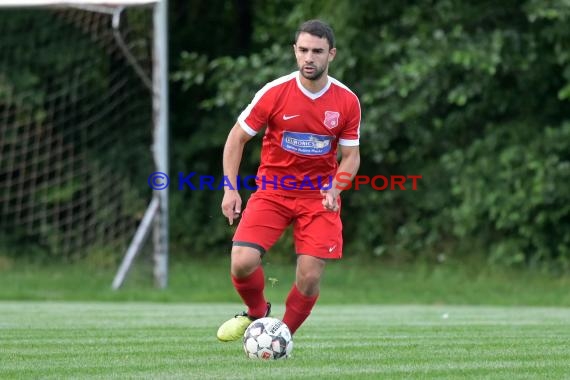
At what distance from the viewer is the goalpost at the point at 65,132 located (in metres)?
20.2

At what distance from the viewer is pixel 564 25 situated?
1691 cm

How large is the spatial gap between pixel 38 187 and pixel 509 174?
8113mm

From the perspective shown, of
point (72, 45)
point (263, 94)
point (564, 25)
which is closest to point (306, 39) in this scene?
point (263, 94)

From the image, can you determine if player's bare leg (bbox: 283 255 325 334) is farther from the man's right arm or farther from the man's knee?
the man's right arm

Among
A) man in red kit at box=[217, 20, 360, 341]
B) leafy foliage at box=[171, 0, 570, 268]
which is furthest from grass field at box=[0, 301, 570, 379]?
leafy foliage at box=[171, 0, 570, 268]

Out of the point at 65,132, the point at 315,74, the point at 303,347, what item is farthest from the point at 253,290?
the point at 65,132

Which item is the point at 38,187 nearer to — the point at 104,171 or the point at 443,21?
the point at 104,171

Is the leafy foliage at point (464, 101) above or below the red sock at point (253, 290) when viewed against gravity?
above

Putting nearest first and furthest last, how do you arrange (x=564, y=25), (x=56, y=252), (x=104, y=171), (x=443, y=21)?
(x=564, y=25)
(x=443, y=21)
(x=56, y=252)
(x=104, y=171)

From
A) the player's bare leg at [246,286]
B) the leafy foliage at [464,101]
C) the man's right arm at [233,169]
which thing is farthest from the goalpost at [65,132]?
the player's bare leg at [246,286]

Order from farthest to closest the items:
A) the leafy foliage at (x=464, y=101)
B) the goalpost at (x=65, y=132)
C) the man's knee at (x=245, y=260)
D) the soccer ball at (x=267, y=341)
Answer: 1. the goalpost at (x=65, y=132)
2. the leafy foliage at (x=464, y=101)
3. the man's knee at (x=245, y=260)
4. the soccer ball at (x=267, y=341)

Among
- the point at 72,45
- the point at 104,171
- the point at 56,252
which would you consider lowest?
the point at 56,252

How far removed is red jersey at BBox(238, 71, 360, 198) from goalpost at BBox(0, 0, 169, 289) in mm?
11986

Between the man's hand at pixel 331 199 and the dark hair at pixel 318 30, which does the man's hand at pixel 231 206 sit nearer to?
the man's hand at pixel 331 199
